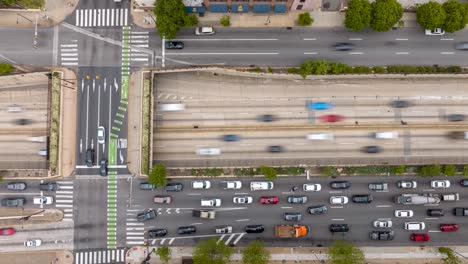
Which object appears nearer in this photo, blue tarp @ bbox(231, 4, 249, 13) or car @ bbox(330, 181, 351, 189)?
blue tarp @ bbox(231, 4, 249, 13)

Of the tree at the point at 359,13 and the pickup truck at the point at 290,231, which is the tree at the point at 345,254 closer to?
the pickup truck at the point at 290,231

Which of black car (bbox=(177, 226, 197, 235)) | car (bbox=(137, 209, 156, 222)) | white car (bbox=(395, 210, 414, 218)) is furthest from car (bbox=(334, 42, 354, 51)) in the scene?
car (bbox=(137, 209, 156, 222))

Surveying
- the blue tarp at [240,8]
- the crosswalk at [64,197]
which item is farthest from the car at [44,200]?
the blue tarp at [240,8]

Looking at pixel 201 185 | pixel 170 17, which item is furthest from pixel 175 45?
pixel 201 185

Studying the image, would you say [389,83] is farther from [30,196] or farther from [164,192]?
[30,196]

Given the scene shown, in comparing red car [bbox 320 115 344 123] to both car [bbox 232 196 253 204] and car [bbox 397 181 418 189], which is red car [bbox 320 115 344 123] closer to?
car [bbox 397 181 418 189]

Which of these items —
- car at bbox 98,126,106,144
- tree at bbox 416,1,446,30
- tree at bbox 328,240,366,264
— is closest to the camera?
tree at bbox 328,240,366,264

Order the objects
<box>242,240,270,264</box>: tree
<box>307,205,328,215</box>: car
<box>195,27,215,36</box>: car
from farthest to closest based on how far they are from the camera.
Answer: <box>195,27,215,36</box>: car < <box>307,205,328,215</box>: car < <box>242,240,270,264</box>: tree

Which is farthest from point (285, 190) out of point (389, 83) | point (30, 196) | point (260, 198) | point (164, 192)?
point (30, 196)
